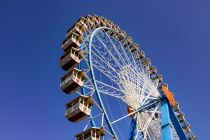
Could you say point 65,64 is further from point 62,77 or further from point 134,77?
point 134,77

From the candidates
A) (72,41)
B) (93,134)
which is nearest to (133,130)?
(93,134)

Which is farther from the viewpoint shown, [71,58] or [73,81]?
[71,58]

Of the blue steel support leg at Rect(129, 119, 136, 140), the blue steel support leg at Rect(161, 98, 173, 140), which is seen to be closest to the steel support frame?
the blue steel support leg at Rect(161, 98, 173, 140)

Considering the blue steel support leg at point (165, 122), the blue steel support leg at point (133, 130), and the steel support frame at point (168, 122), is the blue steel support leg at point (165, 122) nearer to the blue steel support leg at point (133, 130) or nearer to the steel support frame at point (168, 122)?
the steel support frame at point (168, 122)

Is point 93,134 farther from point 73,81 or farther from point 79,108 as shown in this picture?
point 73,81

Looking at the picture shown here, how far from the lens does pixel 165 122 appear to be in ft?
47.4

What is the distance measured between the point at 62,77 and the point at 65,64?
101 centimetres

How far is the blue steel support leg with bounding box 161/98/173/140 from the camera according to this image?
13554 mm

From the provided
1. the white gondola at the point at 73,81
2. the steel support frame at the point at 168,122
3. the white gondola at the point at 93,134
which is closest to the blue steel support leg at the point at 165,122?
the steel support frame at the point at 168,122

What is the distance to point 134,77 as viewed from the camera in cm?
1772

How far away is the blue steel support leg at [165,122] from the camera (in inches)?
534

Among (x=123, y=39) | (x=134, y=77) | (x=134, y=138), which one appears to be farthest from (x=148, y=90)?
(x=123, y=39)

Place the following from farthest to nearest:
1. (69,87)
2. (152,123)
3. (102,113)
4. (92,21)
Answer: (92,21)
(152,123)
(69,87)
(102,113)

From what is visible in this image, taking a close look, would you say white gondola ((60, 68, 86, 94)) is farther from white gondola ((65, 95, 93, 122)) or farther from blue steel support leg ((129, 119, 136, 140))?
blue steel support leg ((129, 119, 136, 140))
